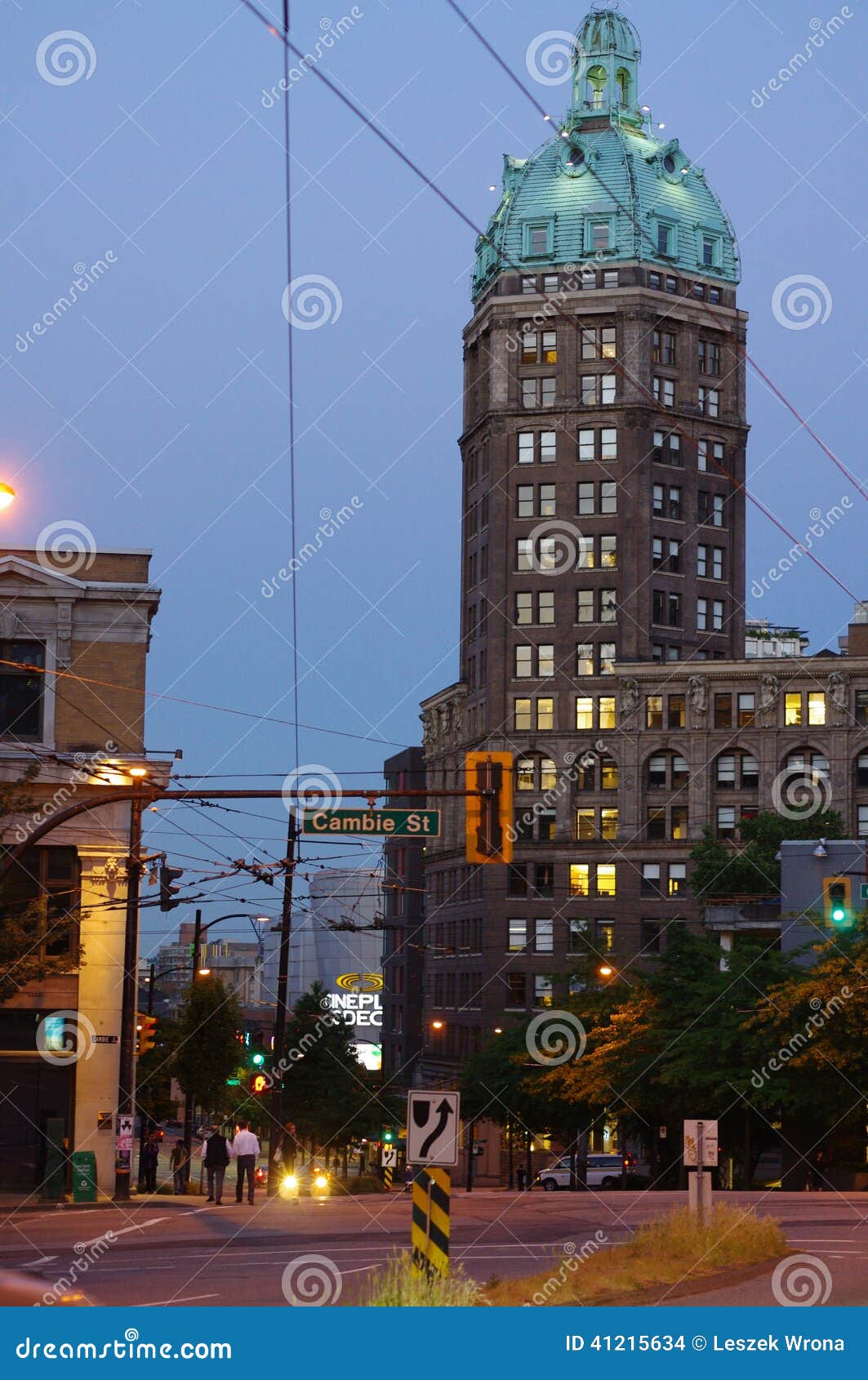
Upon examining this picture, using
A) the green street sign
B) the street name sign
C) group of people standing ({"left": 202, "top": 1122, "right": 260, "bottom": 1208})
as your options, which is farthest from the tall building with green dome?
the green street sign

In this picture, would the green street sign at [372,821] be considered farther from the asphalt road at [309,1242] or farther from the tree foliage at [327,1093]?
the tree foliage at [327,1093]

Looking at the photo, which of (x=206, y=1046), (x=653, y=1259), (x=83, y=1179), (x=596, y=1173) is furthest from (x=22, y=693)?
(x=596, y=1173)

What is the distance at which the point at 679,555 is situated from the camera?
113 metres

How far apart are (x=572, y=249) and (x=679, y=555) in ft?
68.9

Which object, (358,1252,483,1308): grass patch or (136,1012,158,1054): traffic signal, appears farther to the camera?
(136,1012,158,1054): traffic signal

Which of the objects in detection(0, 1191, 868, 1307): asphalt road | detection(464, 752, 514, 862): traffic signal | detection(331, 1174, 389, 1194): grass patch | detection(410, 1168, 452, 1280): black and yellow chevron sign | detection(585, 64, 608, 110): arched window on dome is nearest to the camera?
detection(410, 1168, 452, 1280): black and yellow chevron sign

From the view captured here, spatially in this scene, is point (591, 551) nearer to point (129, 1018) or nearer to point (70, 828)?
point (70, 828)

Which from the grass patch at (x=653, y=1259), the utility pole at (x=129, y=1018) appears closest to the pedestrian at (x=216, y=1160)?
the utility pole at (x=129, y=1018)

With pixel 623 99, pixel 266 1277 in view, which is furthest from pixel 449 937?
pixel 266 1277

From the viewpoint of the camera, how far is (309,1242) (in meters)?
26.7

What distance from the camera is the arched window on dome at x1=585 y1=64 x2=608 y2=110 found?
121062 millimetres

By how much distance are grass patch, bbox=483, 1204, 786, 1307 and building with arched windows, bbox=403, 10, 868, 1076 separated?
77483mm

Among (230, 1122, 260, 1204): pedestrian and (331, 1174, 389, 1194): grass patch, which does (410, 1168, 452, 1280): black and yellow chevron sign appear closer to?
(230, 1122, 260, 1204): pedestrian

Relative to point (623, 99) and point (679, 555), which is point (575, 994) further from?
point (623, 99)
